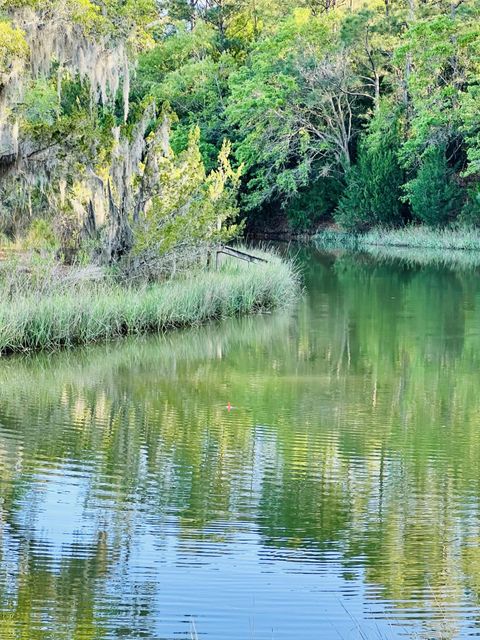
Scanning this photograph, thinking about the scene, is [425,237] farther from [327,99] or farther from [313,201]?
[313,201]

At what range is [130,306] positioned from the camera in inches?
772

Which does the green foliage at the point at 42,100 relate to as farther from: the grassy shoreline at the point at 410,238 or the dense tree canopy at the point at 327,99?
the grassy shoreline at the point at 410,238

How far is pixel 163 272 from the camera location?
75.8 ft

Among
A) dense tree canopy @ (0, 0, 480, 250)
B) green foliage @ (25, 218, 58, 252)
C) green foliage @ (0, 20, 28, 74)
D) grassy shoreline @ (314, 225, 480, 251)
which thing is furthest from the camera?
grassy shoreline @ (314, 225, 480, 251)

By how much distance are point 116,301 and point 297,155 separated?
36.6 m

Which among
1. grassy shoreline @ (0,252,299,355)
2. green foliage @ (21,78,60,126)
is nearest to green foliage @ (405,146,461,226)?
green foliage @ (21,78,60,126)

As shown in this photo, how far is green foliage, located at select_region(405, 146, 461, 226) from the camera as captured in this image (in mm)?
47656

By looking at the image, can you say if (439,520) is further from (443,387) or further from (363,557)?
(443,387)

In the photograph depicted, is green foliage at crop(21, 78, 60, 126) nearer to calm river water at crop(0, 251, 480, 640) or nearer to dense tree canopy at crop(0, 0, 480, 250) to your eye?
dense tree canopy at crop(0, 0, 480, 250)

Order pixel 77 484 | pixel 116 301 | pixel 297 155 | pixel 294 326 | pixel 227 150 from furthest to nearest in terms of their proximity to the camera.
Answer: pixel 297 155 < pixel 227 150 < pixel 294 326 < pixel 116 301 < pixel 77 484

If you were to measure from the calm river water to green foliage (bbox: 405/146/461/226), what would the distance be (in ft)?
97.3

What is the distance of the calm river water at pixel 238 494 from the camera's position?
6961mm

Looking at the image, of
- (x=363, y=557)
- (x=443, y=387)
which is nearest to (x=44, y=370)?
(x=443, y=387)

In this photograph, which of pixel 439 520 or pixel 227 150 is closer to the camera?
pixel 439 520
